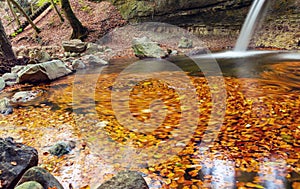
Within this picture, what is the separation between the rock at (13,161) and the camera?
2416 millimetres

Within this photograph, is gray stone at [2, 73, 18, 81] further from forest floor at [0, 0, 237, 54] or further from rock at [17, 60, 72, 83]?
forest floor at [0, 0, 237, 54]

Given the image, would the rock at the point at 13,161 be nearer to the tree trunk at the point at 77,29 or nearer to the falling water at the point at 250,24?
the falling water at the point at 250,24

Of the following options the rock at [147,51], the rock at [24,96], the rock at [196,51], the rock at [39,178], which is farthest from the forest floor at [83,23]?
the rock at [39,178]

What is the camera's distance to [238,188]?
7.88 ft

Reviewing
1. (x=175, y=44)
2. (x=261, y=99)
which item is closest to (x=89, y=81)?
(x=261, y=99)

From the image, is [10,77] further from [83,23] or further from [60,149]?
[83,23]

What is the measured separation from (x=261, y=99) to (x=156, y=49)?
6.74 metres

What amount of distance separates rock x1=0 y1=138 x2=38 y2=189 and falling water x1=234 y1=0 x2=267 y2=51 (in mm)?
10545

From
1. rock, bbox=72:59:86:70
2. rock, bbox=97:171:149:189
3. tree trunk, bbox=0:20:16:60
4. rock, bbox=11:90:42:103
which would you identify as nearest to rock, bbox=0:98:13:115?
rock, bbox=11:90:42:103

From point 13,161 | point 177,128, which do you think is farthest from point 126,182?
point 177,128

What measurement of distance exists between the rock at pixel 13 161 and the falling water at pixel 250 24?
1055cm

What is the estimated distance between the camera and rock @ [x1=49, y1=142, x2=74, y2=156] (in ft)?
10.9

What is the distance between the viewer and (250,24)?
457 inches

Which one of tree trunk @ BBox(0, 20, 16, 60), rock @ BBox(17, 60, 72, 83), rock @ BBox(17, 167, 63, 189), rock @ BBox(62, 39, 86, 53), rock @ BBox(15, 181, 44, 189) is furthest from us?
rock @ BBox(62, 39, 86, 53)
